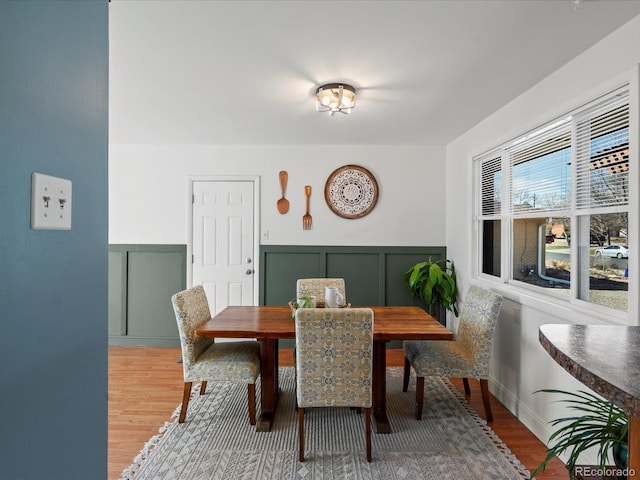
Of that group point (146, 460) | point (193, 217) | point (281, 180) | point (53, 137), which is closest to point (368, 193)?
point (281, 180)

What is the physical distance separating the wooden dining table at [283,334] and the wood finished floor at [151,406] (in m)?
0.79

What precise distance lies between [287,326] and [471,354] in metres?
1.36

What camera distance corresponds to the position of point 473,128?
3.32 m

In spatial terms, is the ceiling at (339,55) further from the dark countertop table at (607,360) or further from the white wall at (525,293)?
the dark countertop table at (607,360)

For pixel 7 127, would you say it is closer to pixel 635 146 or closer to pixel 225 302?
pixel 635 146

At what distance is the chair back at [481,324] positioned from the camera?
7.75 feet

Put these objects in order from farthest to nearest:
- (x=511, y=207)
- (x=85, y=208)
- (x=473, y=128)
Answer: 1. (x=473, y=128)
2. (x=511, y=207)
3. (x=85, y=208)

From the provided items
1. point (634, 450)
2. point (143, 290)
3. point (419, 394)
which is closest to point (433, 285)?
point (419, 394)

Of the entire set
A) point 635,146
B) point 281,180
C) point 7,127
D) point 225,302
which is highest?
point 281,180

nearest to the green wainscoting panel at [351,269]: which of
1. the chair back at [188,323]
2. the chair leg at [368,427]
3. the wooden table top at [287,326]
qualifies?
the wooden table top at [287,326]

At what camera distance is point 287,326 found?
93.0 inches

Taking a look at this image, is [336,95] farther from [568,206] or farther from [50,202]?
[50,202]

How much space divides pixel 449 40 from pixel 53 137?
6.00 ft

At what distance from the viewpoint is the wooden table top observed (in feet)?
7.18
